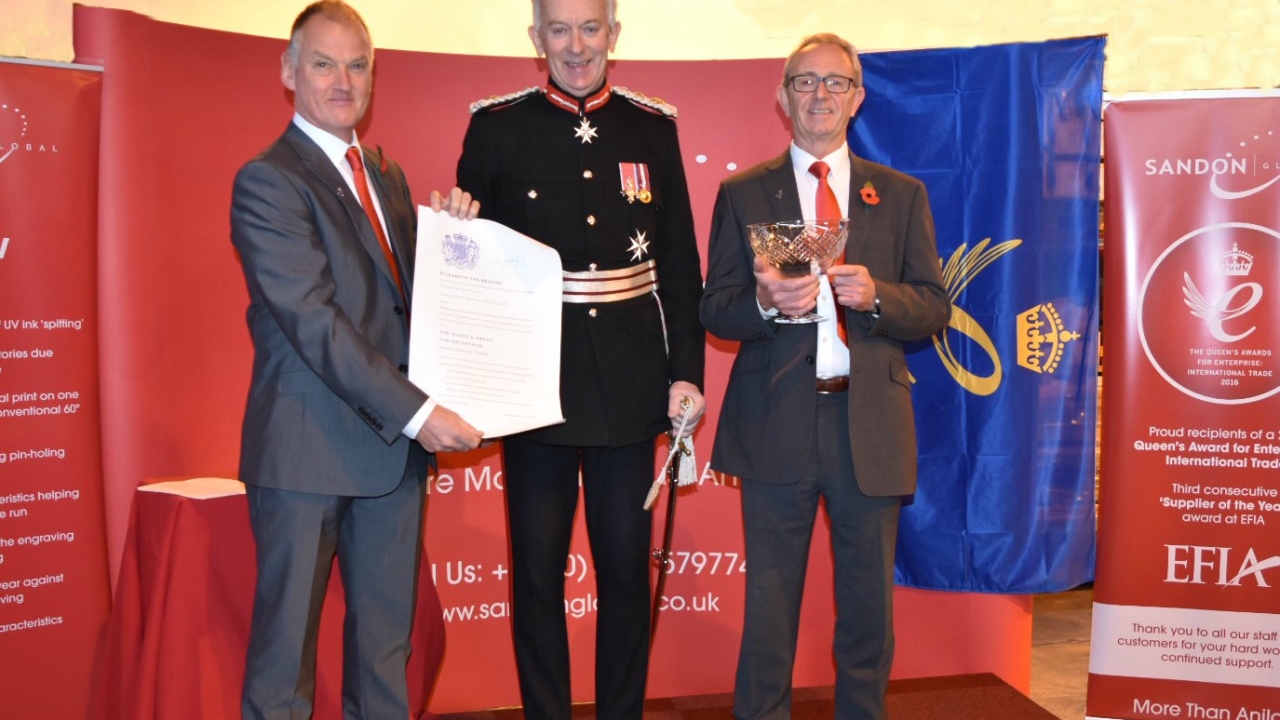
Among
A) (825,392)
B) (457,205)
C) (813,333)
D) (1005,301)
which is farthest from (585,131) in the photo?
(1005,301)

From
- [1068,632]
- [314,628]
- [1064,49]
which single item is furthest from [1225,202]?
[314,628]

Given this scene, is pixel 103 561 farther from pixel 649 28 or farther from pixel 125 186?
pixel 649 28

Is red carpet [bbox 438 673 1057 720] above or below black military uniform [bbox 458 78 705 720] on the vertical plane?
below

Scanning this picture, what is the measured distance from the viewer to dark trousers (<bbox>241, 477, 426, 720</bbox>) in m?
2.11

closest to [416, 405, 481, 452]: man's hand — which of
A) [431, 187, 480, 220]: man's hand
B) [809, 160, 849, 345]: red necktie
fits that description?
[431, 187, 480, 220]: man's hand

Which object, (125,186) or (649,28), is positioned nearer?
(125,186)

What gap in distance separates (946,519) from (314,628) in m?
1.94

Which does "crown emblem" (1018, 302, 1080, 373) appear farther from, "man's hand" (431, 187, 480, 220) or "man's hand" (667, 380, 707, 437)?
"man's hand" (431, 187, 480, 220)

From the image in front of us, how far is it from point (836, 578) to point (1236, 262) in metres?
1.58

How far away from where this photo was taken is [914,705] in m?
3.16

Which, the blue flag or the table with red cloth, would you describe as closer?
the table with red cloth

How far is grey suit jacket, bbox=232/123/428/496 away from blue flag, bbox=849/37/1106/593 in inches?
67.6

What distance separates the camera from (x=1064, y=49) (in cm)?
304

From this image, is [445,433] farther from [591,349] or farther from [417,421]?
[591,349]
